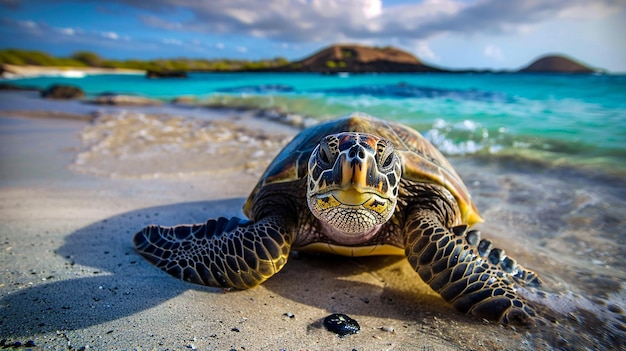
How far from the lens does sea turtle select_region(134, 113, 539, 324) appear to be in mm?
1807

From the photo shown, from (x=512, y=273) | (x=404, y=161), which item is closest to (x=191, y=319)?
(x=404, y=161)

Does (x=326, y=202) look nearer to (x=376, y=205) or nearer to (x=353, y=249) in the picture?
(x=376, y=205)

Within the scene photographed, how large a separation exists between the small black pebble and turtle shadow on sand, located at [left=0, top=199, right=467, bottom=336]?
0.40 ft

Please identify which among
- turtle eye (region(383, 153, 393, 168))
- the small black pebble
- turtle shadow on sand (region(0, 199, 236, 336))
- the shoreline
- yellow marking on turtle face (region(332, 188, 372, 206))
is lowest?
the small black pebble

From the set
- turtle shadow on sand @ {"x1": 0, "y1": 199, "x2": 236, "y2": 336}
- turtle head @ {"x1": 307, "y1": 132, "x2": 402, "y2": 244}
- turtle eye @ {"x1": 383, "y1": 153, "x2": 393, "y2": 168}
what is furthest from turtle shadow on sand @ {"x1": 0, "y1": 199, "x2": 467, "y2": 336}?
turtle eye @ {"x1": 383, "y1": 153, "x2": 393, "y2": 168}

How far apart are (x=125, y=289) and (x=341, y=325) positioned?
1259 millimetres

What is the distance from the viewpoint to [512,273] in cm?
243

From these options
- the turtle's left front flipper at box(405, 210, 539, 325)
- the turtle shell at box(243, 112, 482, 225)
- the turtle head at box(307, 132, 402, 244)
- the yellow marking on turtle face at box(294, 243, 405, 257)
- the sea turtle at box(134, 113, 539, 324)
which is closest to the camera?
the turtle head at box(307, 132, 402, 244)

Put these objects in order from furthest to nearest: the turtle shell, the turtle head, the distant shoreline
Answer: the distant shoreline < the turtle shell < the turtle head

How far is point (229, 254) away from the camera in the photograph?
7.09ft

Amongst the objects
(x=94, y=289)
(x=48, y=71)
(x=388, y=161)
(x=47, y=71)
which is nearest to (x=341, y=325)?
(x=388, y=161)

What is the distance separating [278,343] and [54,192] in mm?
3437

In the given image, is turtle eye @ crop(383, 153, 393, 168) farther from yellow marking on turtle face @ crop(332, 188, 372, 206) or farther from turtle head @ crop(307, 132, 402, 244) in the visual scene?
yellow marking on turtle face @ crop(332, 188, 372, 206)

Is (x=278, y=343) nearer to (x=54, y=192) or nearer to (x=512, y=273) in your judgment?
(x=512, y=273)
